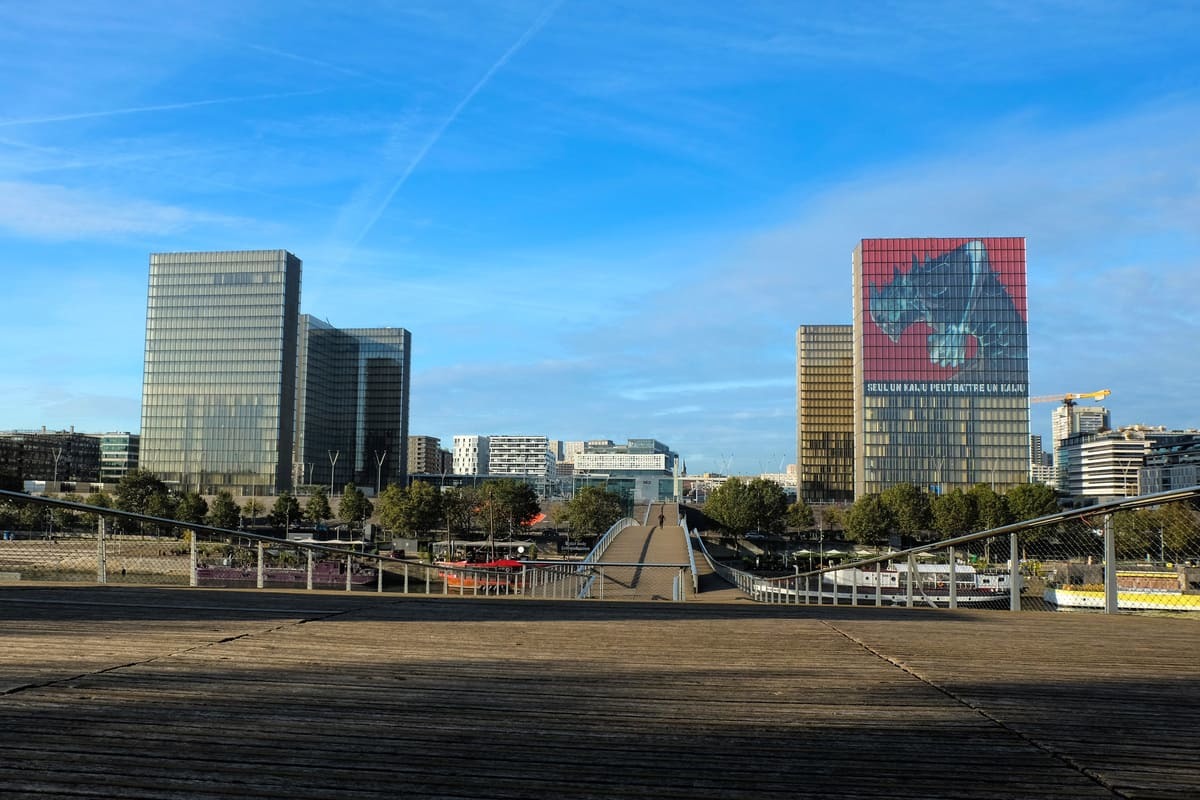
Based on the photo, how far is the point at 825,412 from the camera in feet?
533

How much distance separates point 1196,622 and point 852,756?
6940 mm

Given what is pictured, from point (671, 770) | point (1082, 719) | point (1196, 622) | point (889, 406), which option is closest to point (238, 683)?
point (671, 770)

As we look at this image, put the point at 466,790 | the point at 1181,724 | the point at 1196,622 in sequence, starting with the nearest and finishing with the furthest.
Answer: the point at 466,790 < the point at 1181,724 < the point at 1196,622

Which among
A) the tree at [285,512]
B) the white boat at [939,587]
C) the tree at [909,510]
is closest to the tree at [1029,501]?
the tree at [909,510]

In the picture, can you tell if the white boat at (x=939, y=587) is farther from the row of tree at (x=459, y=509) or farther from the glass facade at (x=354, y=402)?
the glass facade at (x=354, y=402)

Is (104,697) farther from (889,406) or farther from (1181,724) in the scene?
(889,406)

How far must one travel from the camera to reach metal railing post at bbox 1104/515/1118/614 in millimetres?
9156

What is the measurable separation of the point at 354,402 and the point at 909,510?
95589 millimetres

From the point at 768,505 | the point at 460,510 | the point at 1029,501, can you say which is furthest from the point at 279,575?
the point at 1029,501

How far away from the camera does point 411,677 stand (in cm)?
479

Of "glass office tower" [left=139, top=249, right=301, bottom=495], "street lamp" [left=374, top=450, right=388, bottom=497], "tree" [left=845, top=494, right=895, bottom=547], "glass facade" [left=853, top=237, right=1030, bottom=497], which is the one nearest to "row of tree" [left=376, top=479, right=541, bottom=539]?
"tree" [left=845, top=494, right=895, bottom=547]

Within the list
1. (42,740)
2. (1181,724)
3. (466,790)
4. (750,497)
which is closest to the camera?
(466,790)

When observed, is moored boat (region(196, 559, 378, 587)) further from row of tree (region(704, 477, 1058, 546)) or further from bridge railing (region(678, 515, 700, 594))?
row of tree (region(704, 477, 1058, 546))

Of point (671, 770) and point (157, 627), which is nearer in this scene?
point (671, 770)
